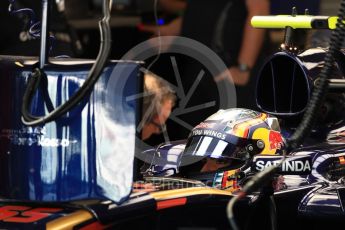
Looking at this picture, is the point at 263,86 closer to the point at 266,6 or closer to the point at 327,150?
the point at 327,150

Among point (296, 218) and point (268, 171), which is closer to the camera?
point (268, 171)

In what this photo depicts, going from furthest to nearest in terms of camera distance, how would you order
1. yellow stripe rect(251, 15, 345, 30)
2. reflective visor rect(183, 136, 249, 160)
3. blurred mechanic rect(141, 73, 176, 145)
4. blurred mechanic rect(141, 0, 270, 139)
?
blurred mechanic rect(141, 0, 270, 139), blurred mechanic rect(141, 73, 176, 145), yellow stripe rect(251, 15, 345, 30), reflective visor rect(183, 136, 249, 160)

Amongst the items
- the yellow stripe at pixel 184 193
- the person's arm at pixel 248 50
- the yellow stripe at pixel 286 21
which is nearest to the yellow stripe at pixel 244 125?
the yellow stripe at pixel 286 21

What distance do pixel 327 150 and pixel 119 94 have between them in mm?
1155

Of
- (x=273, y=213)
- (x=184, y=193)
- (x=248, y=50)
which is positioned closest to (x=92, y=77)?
(x=184, y=193)

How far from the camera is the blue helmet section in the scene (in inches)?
104


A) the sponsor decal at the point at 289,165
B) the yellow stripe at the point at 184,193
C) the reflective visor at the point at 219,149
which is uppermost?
the reflective visor at the point at 219,149

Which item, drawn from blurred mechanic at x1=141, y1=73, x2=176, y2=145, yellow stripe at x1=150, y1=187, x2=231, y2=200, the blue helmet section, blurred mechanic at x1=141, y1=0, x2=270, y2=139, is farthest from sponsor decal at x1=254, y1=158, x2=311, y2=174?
blurred mechanic at x1=141, y1=0, x2=270, y2=139

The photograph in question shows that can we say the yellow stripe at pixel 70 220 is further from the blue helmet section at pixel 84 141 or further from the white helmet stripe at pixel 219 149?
the white helmet stripe at pixel 219 149

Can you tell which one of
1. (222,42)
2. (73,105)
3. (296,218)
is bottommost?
(296,218)

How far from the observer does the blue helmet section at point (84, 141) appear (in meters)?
2.65

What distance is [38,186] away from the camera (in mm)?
2713

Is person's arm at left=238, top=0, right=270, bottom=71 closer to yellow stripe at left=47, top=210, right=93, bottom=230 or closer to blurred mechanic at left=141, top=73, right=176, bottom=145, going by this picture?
blurred mechanic at left=141, top=73, right=176, bottom=145

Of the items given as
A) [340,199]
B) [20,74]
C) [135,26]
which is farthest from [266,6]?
[20,74]
